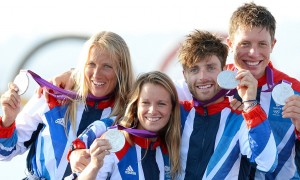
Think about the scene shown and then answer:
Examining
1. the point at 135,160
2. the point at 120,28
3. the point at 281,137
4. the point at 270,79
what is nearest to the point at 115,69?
the point at 135,160

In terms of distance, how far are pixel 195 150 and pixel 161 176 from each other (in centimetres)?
20

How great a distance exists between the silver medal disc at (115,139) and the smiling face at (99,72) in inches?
18.2

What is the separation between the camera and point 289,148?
342 centimetres

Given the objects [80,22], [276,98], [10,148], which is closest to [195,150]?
[276,98]

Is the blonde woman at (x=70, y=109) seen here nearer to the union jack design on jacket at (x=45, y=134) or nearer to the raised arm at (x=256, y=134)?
the union jack design on jacket at (x=45, y=134)

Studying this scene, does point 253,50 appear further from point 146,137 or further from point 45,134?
point 45,134

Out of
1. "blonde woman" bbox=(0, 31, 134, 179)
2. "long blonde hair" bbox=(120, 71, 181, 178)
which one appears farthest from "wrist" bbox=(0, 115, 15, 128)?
"long blonde hair" bbox=(120, 71, 181, 178)

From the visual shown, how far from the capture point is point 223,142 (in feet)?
10.6

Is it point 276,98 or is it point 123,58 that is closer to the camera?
point 276,98

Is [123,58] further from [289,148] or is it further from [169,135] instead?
[289,148]

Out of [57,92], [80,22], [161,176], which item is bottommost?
[161,176]

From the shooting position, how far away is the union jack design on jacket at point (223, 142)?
3.08m

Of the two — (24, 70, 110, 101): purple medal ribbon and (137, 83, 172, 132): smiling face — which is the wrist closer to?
(24, 70, 110, 101): purple medal ribbon

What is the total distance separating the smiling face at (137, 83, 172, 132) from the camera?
3.31m
